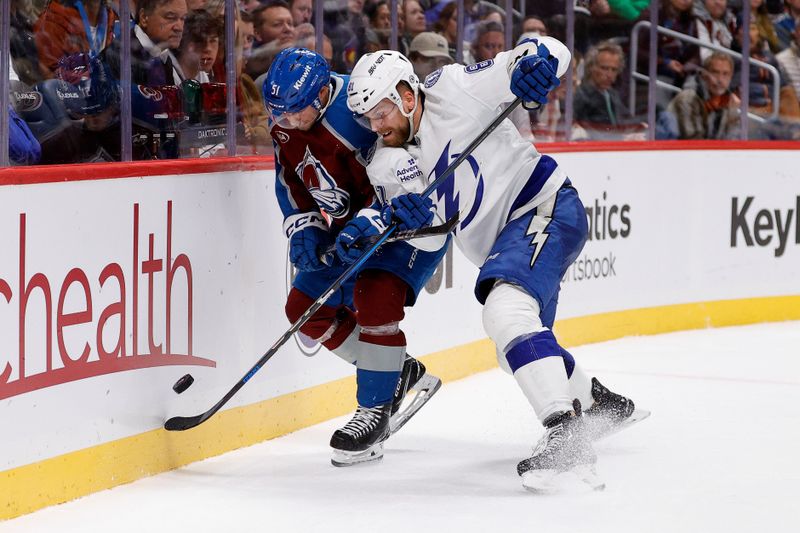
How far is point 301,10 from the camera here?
4.34 m

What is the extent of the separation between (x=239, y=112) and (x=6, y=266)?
1.38 m

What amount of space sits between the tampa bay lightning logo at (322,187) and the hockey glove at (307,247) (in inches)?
2.9

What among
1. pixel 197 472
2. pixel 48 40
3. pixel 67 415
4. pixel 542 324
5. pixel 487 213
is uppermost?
pixel 48 40

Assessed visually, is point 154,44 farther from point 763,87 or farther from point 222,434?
A: point 763,87

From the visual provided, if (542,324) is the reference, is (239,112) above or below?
above

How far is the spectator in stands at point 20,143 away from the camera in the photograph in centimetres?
309

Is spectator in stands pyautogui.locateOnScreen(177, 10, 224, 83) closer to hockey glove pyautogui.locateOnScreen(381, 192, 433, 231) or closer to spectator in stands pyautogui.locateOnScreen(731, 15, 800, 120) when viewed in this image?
hockey glove pyautogui.locateOnScreen(381, 192, 433, 231)

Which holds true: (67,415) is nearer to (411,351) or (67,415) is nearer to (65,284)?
(65,284)

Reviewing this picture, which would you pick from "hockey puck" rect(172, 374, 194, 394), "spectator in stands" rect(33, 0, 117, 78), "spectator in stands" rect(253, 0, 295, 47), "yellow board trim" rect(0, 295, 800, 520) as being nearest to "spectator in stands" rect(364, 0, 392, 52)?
"spectator in stands" rect(253, 0, 295, 47)

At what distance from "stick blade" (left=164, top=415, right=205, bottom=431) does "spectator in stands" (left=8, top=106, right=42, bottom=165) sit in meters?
0.78

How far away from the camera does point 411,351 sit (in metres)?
4.59

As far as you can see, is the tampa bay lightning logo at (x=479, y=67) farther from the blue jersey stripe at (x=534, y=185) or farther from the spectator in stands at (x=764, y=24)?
the spectator in stands at (x=764, y=24)

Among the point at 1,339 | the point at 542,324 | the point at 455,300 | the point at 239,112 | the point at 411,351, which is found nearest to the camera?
the point at 1,339

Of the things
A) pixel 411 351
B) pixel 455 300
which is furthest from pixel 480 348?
pixel 411 351
